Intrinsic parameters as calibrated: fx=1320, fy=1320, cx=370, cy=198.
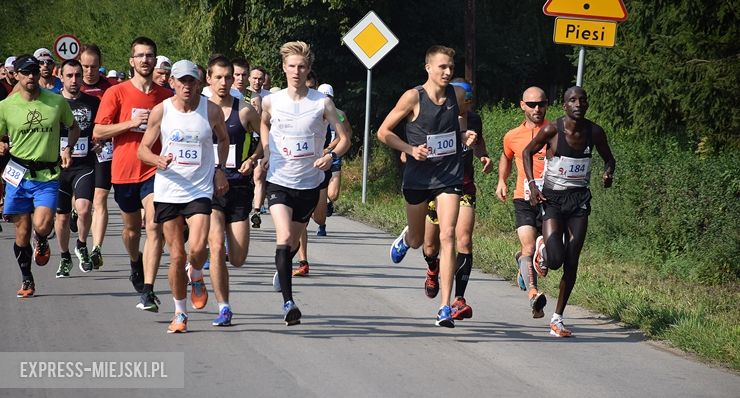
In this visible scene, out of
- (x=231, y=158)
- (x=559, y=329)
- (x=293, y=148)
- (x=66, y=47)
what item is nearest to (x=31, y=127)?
(x=231, y=158)

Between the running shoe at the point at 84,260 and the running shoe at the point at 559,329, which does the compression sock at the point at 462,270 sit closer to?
the running shoe at the point at 559,329

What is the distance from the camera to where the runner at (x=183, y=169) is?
9461 mm

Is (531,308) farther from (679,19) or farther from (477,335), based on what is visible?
(679,19)

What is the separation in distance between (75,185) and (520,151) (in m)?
4.47

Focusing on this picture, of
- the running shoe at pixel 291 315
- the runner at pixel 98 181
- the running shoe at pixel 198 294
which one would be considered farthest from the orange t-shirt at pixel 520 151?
the runner at pixel 98 181

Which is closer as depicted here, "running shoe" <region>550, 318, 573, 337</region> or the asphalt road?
the asphalt road

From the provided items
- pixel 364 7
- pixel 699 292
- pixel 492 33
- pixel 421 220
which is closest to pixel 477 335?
pixel 421 220

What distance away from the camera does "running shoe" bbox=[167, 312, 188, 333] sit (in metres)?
9.58

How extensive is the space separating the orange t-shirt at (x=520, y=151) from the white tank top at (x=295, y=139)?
2.16m

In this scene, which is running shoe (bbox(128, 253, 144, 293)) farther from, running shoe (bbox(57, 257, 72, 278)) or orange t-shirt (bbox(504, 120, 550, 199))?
orange t-shirt (bbox(504, 120, 550, 199))

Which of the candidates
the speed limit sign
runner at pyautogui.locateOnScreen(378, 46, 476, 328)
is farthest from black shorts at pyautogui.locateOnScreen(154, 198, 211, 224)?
the speed limit sign

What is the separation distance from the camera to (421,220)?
10.8 m

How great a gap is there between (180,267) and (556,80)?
1144 inches

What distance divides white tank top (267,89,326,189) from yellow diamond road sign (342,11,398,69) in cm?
1103
